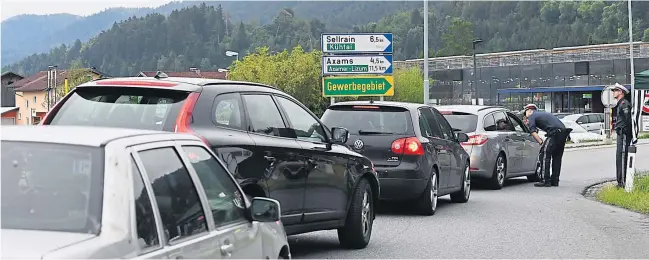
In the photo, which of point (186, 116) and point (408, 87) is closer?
point (186, 116)

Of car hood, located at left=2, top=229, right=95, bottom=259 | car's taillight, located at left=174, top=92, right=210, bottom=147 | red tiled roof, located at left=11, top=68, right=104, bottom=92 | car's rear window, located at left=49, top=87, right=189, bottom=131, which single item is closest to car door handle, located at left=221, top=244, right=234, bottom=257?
car hood, located at left=2, top=229, right=95, bottom=259

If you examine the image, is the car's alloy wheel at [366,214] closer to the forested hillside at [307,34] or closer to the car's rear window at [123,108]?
the car's rear window at [123,108]

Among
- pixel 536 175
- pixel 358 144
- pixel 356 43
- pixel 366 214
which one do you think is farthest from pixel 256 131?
pixel 356 43

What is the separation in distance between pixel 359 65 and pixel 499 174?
11.0 m

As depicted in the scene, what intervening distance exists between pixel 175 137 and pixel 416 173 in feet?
25.9

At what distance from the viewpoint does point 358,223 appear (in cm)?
948

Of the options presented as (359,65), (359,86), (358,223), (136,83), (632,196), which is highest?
(359,65)

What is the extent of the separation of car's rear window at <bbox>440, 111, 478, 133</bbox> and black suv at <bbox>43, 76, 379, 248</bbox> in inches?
304

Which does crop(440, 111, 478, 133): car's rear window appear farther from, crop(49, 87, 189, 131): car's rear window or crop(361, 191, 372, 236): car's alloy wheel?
crop(49, 87, 189, 131): car's rear window

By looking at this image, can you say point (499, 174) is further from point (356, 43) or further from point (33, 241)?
point (33, 241)

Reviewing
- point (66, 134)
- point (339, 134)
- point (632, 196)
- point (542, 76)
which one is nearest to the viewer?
point (66, 134)

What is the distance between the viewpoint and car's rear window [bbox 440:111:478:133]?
17.0 metres

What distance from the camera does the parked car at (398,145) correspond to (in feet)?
40.8

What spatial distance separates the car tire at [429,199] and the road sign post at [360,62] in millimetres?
15081
